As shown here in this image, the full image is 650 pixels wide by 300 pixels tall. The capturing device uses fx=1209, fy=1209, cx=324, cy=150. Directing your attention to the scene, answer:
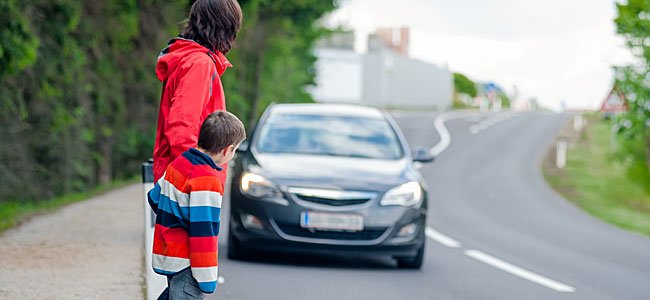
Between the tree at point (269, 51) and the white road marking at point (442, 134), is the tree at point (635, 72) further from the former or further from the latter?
the white road marking at point (442, 134)

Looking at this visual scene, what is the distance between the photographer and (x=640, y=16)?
82.0 feet

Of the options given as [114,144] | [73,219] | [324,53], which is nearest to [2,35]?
[73,219]

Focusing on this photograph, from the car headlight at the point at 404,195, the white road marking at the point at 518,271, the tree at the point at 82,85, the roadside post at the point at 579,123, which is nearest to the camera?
the white road marking at the point at 518,271

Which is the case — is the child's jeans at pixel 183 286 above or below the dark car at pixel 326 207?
above

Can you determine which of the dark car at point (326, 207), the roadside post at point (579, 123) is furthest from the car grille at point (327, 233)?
the roadside post at point (579, 123)

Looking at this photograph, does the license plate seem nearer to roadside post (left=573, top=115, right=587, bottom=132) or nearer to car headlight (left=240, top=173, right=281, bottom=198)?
car headlight (left=240, top=173, right=281, bottom=198)

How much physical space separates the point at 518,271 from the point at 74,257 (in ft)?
14.2

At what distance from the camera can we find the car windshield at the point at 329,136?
11656mm

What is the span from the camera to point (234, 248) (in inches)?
425

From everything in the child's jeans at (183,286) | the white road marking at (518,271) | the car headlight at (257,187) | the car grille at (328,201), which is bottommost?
the white road marking at (518,271)

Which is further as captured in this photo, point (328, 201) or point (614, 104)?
point (614, 104)

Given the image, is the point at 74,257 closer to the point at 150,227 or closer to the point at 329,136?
the point at 150,227

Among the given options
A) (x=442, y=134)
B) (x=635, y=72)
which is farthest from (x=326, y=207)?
(x=442, y=134)

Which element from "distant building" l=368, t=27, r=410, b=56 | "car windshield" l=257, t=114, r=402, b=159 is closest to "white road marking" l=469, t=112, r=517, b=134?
"car windshield" l=257, t=114, r=402, b=159
